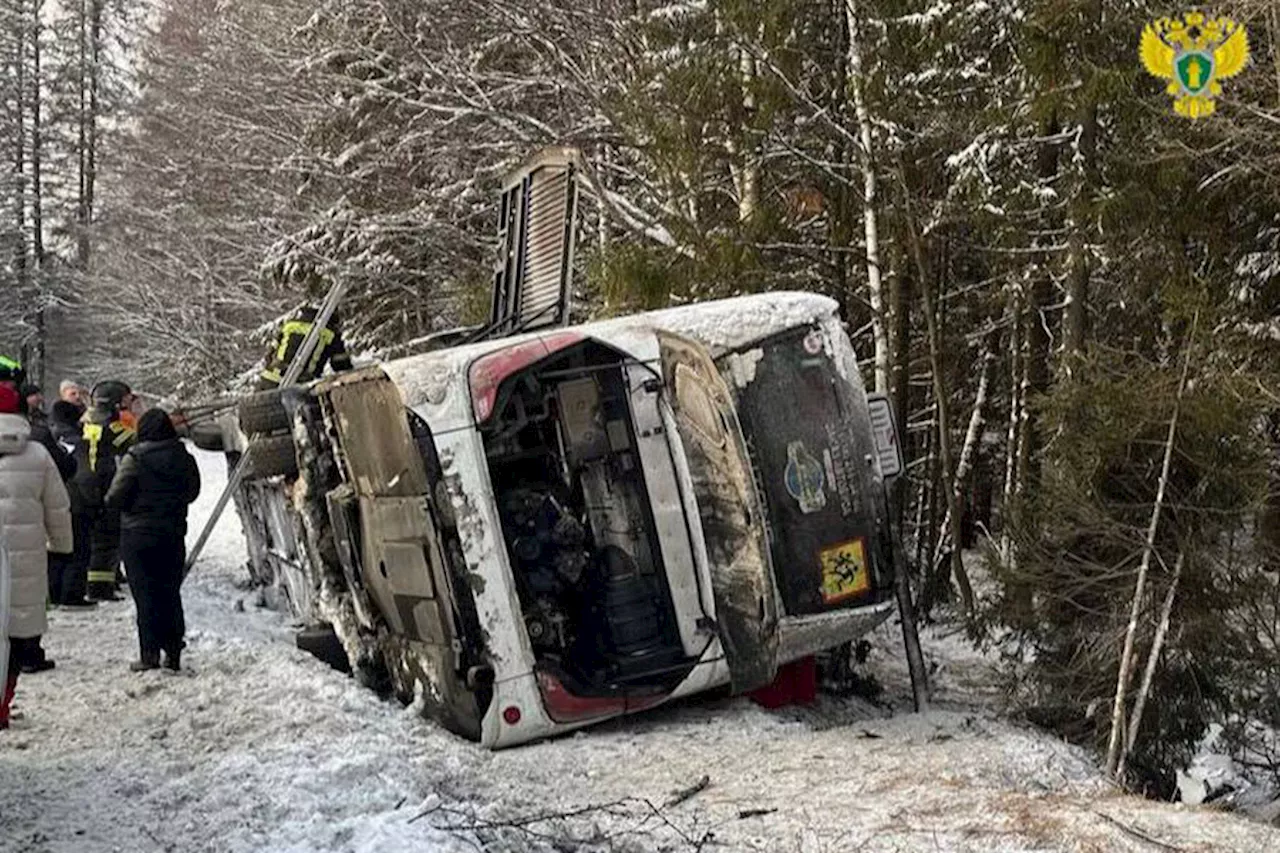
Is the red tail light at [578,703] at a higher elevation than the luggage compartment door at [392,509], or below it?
below

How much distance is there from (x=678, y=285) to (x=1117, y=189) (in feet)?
12.9

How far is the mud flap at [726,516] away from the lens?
6.56 meters

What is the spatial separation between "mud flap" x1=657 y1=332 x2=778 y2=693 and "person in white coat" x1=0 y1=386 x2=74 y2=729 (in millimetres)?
3097

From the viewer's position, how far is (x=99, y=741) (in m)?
5.88

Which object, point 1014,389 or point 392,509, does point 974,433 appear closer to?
point 1014,389

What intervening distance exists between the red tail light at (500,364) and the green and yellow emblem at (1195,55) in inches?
184

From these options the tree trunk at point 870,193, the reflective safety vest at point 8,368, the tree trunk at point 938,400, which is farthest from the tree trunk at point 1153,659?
the reflective safety vest at point 8,368

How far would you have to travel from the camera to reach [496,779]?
566cm

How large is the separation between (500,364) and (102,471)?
442 cm

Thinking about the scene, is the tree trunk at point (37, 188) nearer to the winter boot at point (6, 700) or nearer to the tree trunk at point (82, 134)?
the tree trunk at point (82, 134)

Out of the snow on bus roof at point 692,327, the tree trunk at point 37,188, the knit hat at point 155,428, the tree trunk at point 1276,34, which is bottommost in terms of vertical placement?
the snow on bus roof at point 692,327

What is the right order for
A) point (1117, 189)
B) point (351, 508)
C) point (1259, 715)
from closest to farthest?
1. point (351, 508)
2. point (1259, 715)
3. point (1117, 189)

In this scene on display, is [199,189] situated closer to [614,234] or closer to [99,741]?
[614,234]

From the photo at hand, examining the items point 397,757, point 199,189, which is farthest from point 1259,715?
point 199,189
